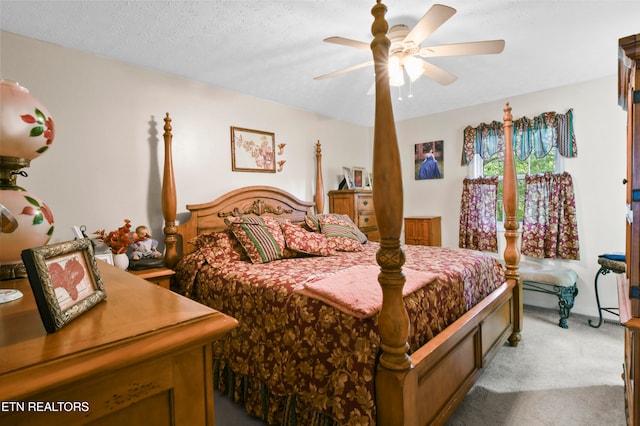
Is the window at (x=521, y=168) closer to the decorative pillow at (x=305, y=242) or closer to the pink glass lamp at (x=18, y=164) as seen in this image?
the decorative pillow at (x=305, y=242)

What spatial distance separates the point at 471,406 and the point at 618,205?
2.80m

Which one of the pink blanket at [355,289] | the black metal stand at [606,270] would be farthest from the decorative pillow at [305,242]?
the black metal stand at [606,270]

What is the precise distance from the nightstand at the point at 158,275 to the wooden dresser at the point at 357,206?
92.6 inches

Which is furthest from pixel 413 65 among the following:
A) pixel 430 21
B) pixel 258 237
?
pixel 258 237

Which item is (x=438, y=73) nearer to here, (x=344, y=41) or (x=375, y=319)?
(x=344, y=41)

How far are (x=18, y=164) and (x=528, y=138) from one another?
4449 millimetres

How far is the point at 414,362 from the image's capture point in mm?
1357

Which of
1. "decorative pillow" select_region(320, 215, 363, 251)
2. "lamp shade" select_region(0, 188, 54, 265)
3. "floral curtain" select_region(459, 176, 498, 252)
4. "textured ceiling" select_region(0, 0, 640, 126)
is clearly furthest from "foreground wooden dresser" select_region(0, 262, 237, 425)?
"floral curtain" select_region(459, 176, 498, 252)

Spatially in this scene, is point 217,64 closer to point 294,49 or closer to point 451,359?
point 294,49

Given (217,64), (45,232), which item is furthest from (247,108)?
(45,232)

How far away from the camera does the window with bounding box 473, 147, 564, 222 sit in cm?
359

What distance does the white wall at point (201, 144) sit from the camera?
2355 millimetres

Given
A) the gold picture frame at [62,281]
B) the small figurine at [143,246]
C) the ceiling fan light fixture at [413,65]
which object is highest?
the ceiling fan light fixture at [413,65]

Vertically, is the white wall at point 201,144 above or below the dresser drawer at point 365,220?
above
